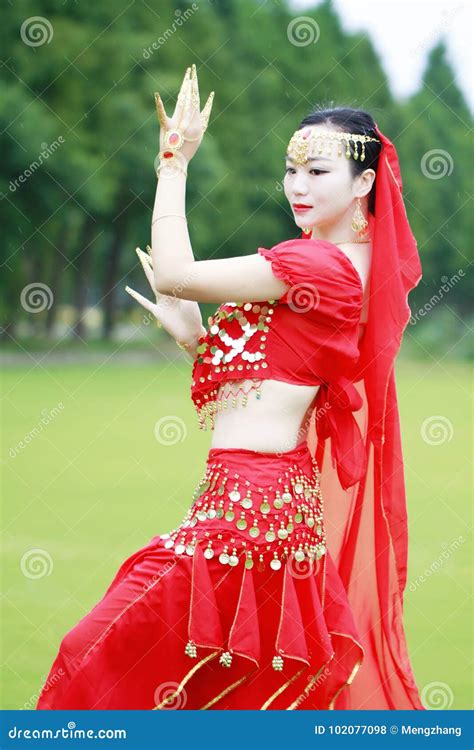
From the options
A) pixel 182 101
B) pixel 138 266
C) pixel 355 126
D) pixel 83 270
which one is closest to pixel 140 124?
pixel 83 270

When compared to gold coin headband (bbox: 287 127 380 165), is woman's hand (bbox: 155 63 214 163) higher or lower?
lower

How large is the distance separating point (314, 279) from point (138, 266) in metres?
33.3

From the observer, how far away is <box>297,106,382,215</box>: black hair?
3.36 m

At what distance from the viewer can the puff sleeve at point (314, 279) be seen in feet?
10.2

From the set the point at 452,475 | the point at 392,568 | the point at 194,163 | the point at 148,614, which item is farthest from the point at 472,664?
the point at 194,163

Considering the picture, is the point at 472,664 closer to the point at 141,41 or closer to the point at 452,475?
the point at 452,475

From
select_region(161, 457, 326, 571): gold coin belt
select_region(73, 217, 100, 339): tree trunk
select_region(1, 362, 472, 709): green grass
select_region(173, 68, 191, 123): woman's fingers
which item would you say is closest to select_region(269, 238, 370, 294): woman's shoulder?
select_region(173, 68, 191, 123): woman's fingers

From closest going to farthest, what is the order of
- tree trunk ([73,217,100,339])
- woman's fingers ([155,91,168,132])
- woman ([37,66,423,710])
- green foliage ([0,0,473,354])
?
woman's fingers ([155,91,168,132]), woman ([37,66,423,710]), green foliage ([0,0,473,354]), tree trunk ([73,217,100,339])

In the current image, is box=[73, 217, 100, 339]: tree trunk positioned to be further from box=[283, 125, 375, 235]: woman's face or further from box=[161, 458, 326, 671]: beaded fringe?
box=[161, 458, 326, 671]: beaded fringe

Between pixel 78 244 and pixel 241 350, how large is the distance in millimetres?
30592

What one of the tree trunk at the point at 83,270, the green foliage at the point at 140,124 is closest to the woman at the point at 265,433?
the green foliage at the point at 140,124

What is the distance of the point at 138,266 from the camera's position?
36094 mm

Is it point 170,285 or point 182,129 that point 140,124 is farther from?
point 170,285

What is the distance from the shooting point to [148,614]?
311 centimetres
